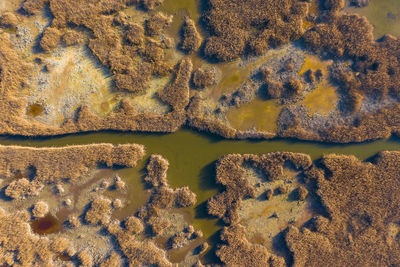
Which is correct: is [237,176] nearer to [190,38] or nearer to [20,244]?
[190,38]

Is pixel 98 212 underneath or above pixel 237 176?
underneath

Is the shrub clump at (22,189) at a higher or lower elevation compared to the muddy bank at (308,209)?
lower

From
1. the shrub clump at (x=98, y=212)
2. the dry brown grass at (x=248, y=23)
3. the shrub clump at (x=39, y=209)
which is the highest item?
the dry brown grass at (x=248, y=23)

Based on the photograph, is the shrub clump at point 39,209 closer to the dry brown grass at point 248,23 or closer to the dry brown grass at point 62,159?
the dry brown grass at point 62,159

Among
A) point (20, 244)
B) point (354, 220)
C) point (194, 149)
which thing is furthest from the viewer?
point (194, 149)

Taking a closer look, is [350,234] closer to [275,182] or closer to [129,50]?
[275,182]

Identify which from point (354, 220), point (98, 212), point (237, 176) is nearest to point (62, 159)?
point (98, 212)

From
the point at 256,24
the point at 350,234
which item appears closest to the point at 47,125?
the point at 256,24

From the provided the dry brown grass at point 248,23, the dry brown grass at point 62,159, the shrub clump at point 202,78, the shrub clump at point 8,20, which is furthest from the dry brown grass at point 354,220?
the shrub clump at point 8,20
